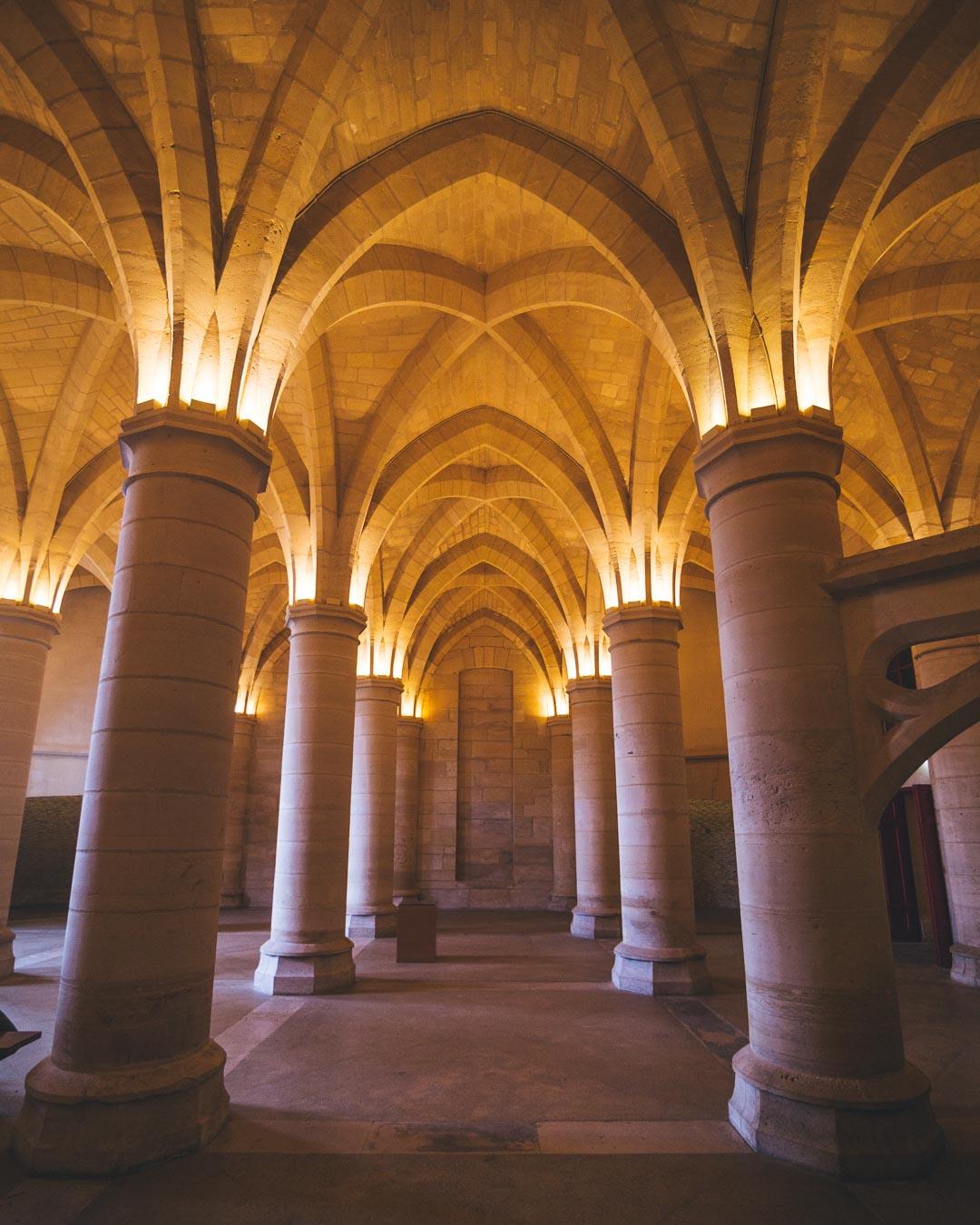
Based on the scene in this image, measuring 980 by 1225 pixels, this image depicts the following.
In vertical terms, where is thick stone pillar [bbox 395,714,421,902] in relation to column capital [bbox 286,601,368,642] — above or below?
below

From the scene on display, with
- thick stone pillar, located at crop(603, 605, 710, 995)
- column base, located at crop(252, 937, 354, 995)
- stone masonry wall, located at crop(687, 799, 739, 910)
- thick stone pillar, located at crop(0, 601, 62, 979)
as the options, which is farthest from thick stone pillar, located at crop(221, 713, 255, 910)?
thick stone pillar, located at crop(603, 605, 710, 995)

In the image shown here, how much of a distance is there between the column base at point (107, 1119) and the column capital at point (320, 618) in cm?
604

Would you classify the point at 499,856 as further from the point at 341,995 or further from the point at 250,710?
the point at 341,995

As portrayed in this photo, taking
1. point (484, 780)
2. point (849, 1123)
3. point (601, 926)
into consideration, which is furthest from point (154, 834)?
point (484, 780)

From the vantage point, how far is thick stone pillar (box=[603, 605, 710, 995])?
28.7 ft

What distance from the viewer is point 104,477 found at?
11.0m

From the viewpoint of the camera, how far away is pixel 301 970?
868 centimetres

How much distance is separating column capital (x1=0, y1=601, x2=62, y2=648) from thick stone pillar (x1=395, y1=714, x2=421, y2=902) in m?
9.49

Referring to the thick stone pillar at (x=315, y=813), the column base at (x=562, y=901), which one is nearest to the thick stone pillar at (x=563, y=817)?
the column base at (x=562, y=901)

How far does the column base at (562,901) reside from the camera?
18.4 meters

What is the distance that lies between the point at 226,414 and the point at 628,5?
14.6ft

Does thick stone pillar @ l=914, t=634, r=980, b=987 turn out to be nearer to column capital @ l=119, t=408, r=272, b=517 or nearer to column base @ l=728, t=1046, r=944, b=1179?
column base @ l=728, t=1046, r=944, b=1179

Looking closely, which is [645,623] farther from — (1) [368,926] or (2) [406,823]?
(2) [406,823]

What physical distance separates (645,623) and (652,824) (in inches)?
99.2
